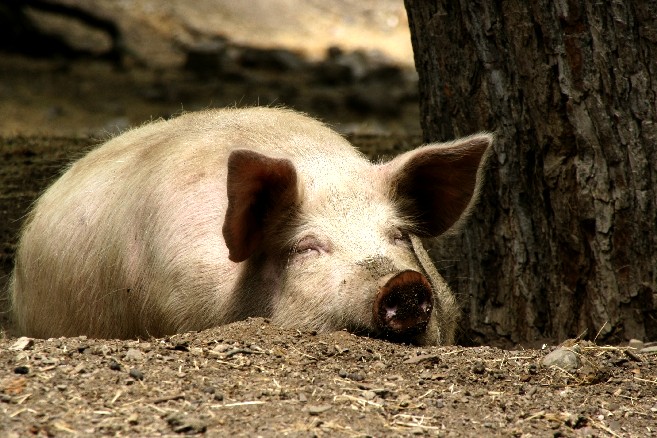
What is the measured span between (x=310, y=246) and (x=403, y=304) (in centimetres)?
66

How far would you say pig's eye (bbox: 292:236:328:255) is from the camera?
16.1 ft

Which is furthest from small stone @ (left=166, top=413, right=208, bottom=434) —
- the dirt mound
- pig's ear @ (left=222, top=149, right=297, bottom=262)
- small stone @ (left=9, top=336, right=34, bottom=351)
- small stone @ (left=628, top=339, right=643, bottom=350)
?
small stone @ (left=628, top=339, right=643, bottom=350)

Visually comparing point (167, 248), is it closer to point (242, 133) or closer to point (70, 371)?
point (242, 133)

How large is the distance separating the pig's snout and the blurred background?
8.20 meters

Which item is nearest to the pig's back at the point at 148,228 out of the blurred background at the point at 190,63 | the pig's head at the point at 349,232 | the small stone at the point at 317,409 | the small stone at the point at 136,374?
the pig's head at the point at 349,232

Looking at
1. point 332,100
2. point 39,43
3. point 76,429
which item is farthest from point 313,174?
point 39,43

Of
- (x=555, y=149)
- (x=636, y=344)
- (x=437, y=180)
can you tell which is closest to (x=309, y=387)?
(x=437, y=180)

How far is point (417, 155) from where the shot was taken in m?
5.23

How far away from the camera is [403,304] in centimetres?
448

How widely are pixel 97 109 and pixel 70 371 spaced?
10.3 meters

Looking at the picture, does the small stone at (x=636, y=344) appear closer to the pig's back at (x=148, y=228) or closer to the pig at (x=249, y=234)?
the pig at (x=249, y=234)

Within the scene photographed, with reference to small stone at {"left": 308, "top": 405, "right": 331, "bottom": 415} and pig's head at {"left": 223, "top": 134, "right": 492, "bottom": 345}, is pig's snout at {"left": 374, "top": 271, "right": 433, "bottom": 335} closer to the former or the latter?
pig's head at {"left": 223, "top": 134, "right": 492, "bottom": 345}

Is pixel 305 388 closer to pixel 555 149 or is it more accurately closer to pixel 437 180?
pixel 437 180

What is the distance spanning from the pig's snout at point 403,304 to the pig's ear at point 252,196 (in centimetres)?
81
